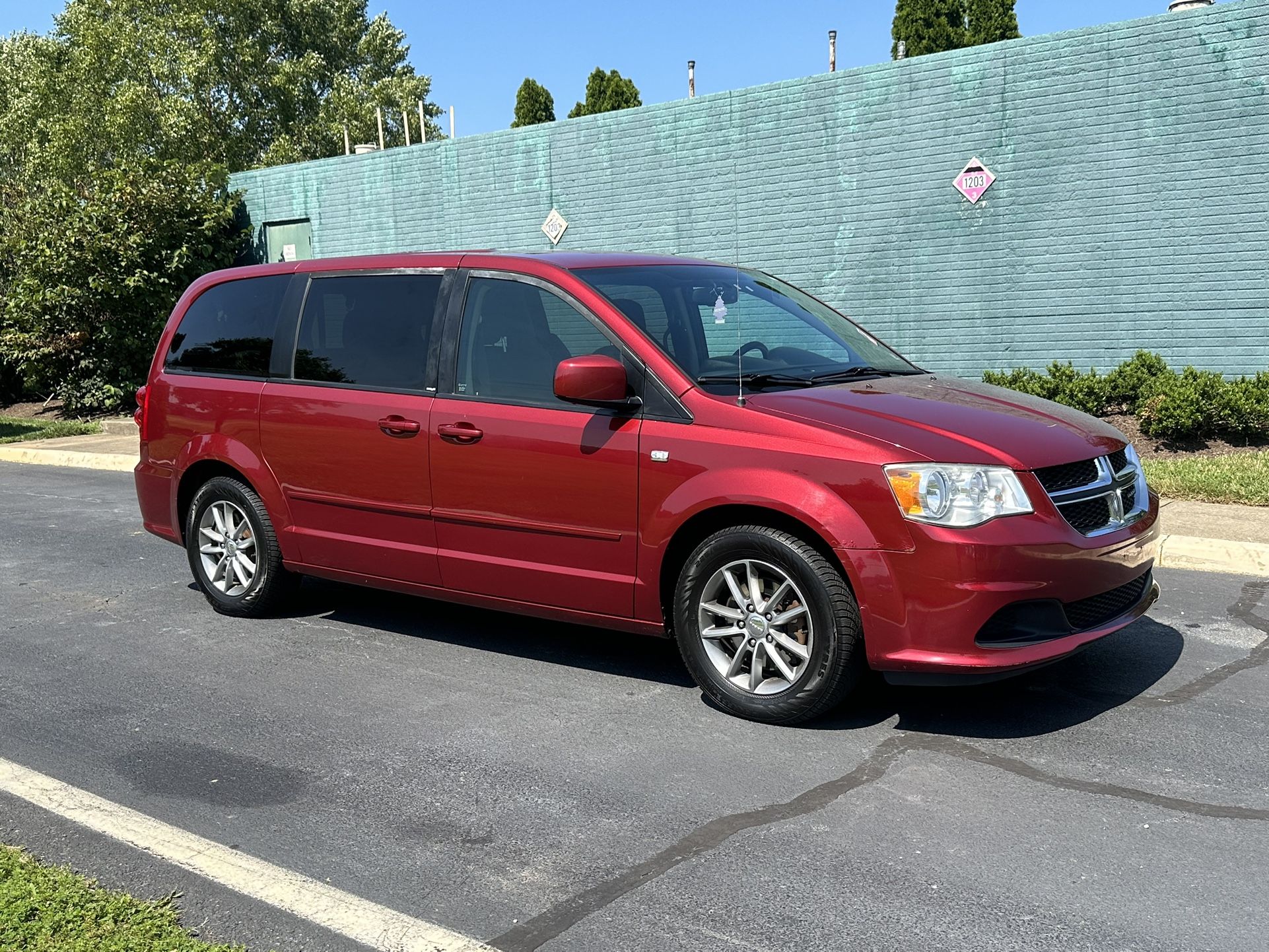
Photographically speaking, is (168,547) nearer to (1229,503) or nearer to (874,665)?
(874,665)

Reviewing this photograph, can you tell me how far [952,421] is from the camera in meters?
4.86

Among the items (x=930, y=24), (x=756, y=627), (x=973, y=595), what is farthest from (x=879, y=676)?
(x=930, y=24)

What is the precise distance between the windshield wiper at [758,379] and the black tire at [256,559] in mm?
2681

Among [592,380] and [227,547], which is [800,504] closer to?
[592,380]

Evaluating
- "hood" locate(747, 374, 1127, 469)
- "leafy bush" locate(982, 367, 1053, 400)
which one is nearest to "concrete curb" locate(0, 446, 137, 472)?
"leafy bush" locate(982, 367, 1053, 400)

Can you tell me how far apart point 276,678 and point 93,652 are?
1.16m

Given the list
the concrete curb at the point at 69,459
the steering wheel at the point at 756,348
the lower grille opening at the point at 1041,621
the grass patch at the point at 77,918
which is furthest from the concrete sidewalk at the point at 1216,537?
the concrete curb at the point at 69,459

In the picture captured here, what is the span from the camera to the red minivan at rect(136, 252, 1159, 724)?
4.55 m

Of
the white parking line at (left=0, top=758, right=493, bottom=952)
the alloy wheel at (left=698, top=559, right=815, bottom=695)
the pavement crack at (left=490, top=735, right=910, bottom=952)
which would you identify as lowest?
the pavement crack at (left=490, top=735, right=910, bottom=952)

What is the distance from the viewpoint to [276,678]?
18.9 ft

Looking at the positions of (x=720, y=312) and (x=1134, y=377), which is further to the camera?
(x=1134, y=377)

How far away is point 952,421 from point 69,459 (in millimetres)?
12898

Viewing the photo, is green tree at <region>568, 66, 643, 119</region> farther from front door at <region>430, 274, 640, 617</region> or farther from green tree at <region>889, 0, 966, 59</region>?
front door at <region>430, 274, 640, 617</region>

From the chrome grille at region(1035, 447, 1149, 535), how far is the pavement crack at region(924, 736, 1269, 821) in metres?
0.91
